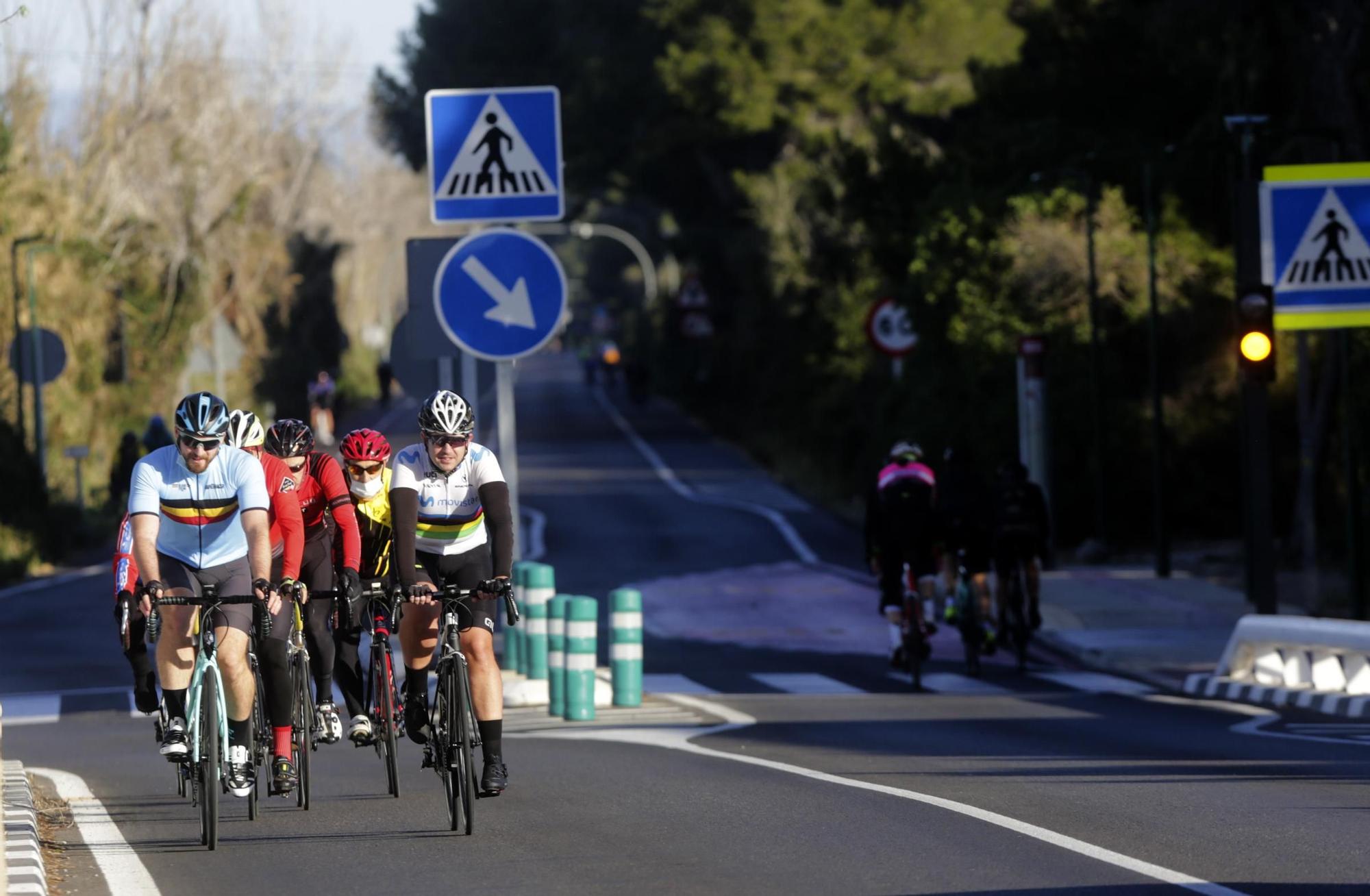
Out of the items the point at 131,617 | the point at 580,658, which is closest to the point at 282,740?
the point at 131,617

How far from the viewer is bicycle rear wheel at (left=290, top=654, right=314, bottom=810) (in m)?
10.8

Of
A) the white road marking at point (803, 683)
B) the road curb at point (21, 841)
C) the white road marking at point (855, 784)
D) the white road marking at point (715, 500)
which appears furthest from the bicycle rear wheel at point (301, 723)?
the white road marking at point (715, 500)

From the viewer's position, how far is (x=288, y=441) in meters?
11.5

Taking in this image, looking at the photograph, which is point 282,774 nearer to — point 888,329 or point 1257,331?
point 1257,331

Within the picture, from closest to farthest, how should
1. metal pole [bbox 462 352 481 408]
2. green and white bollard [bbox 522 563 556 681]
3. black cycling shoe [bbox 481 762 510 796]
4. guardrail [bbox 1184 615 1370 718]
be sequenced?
black cycling shoe [bbox 481 762 510 796] → metal pole [bbox 462 352 481 408] → guardrail [bbox 1184 615 1370 718] → green and white bollard [bbox 522 563 556 681]

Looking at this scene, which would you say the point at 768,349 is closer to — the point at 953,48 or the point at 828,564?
the point at 953,48

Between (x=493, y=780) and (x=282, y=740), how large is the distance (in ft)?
3.58

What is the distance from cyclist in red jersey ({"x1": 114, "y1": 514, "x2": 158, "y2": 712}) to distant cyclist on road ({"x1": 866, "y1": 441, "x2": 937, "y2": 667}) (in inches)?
309

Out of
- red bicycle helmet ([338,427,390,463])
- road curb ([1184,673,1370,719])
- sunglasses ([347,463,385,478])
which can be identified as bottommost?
road curb ([1184,673,1370,719])

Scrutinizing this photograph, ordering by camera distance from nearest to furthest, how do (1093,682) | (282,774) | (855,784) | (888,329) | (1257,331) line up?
(282,774)
(855,784)
(1257,331)
(1093,682)
(888,329)

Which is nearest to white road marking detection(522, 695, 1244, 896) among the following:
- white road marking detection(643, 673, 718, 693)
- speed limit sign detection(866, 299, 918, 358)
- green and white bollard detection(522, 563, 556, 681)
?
white road marking detection(643, 673, 718, 693)

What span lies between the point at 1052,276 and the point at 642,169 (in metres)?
26.3

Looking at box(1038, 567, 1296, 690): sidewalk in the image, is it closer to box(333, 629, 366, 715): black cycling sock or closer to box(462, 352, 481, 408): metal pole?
box(462, 352, 481, 408): metal pole

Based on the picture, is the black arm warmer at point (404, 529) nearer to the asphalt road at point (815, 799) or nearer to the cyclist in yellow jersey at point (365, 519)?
the asphalt road at point (815, 799)
